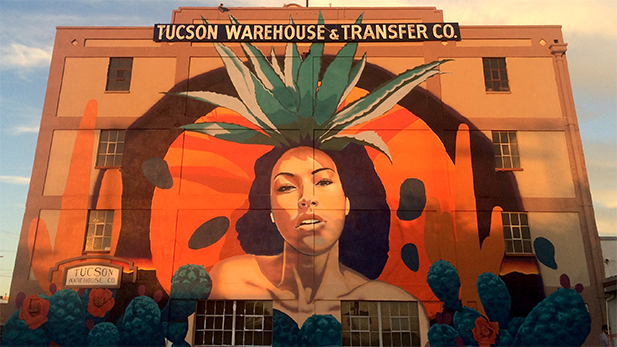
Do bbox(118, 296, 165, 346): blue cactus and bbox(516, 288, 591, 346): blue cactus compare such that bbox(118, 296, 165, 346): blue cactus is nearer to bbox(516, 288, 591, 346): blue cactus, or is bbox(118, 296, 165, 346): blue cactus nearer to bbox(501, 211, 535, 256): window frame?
bbox(516, 288, 591, 346): blue cactus

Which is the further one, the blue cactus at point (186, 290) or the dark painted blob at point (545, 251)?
the dark painted blob at point (545, 251)

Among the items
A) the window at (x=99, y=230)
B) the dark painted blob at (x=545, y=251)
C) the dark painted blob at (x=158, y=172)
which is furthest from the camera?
the dark painted blob at (x=158, y=172)

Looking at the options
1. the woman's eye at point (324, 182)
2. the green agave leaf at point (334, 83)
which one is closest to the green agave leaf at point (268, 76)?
the green agave leaf at point (334, 83)

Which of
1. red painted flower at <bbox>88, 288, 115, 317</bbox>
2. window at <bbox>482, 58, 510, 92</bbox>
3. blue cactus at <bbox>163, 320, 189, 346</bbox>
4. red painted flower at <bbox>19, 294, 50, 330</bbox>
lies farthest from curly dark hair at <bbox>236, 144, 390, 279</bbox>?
red painted flower at <bbox>19, 294, 50, 330</bbox>

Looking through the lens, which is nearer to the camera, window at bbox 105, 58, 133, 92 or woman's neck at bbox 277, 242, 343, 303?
woman's neck at bbox 277, 242, 343, 303

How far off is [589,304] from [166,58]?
748 inches

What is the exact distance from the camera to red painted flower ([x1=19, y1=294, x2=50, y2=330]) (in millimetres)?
16438

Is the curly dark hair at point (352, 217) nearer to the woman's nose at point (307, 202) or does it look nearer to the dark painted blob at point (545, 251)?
the woman's nose at point (307, 202)

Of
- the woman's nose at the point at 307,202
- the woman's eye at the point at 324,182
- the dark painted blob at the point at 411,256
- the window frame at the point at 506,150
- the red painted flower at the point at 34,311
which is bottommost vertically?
the red painted flower at the point at 34,311

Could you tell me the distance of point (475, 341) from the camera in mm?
16062

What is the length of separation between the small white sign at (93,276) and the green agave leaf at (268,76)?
8988mm

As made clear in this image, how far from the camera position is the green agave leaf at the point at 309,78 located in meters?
18.1

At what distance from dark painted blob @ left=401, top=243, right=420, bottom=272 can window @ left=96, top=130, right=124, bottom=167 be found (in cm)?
1165

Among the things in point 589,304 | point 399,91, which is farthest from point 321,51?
point 589,304
